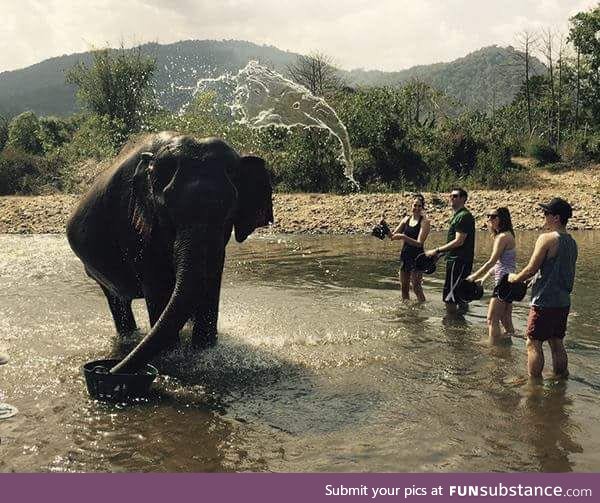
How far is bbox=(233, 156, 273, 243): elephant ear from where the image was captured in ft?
21.8

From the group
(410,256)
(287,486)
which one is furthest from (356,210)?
(287,486)

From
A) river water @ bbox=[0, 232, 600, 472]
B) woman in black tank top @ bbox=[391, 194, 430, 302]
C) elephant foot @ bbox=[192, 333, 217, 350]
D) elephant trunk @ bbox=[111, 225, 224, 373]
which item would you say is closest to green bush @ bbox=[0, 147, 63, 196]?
river water @ bbox=[0, 232, 600, 472]

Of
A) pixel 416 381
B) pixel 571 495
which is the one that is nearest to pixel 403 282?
pixel 416 381

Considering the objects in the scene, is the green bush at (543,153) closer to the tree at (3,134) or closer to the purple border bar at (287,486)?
the purple border bar at (287,486)

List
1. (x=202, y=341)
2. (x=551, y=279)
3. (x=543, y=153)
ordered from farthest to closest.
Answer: (x=543, y=153)
(x=202, y=341)
(x=551, y=279)

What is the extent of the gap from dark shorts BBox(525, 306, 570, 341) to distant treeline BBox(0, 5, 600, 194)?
891 inches

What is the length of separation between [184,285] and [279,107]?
3542 centimetres

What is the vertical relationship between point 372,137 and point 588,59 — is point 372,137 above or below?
below

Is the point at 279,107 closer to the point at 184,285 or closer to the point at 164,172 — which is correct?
the point at 164,172

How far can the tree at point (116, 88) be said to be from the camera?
146 feet

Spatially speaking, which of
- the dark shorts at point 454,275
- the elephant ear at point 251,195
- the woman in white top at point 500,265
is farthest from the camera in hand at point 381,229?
the elephant ear at point 251,195

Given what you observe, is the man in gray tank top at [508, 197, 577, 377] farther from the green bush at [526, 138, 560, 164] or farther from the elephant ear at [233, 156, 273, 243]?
the green bush at [526, 138, 560, 164]

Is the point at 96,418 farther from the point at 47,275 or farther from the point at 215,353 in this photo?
the point at 47,275

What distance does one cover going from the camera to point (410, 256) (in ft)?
33.1
